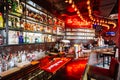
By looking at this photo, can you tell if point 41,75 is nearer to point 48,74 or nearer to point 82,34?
point 48,74

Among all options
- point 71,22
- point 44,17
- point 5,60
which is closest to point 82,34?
point 71,22

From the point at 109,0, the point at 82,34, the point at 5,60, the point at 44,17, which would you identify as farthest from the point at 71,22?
the point at 5,60

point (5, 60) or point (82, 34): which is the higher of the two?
point (82, 34)

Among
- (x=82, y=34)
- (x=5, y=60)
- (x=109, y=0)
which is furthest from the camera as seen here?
(x=82, y=34)

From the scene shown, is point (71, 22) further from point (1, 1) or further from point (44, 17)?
point (1, 1)

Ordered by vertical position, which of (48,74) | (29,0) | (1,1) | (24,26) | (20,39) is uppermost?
(29,0)

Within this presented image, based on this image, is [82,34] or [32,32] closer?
[32,32]

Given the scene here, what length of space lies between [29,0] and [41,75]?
2.41m

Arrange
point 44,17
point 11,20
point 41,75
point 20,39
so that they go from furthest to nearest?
point 44,17
point 20,39
point 11,20
point 41,75

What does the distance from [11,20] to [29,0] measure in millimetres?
1120

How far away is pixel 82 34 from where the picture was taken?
11.0 m

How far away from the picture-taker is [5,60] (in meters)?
2.94

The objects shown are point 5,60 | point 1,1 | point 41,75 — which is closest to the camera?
point 41,75

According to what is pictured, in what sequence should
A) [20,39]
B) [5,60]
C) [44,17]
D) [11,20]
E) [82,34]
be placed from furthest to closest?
[82,34] < [44,17] < [20,39] < [11,20] < [5,60]
